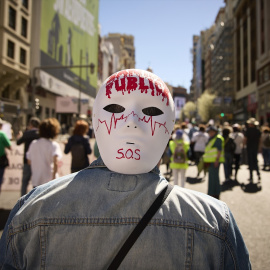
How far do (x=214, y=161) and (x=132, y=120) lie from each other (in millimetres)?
5632

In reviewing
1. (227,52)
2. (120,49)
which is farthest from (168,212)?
(120,49)

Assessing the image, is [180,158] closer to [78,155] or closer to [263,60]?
[78,155]

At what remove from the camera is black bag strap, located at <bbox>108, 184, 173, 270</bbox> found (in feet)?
3.59

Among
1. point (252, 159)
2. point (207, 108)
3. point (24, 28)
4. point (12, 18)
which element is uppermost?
point (24, 28)

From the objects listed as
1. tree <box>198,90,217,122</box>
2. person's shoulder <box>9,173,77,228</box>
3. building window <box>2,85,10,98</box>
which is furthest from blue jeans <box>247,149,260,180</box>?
tree <box>198,90,217,122</box>

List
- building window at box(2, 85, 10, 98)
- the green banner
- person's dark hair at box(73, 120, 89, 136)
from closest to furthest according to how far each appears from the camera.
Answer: person's dark hair at box(73, 120, 89, 136) → building window at box(2, 85, 10, 98) → the green banner

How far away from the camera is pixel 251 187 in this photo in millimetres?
8062

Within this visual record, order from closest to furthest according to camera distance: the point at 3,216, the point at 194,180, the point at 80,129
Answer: the point at 3,216
the point at 80,129
the point at 194,180

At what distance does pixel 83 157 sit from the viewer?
5.53m

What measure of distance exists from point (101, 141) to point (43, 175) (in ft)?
12.6

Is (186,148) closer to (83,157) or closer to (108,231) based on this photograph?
(83,157)

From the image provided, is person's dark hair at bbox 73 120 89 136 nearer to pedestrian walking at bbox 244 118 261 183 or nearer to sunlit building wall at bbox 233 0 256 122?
pedestrian walking at bbox 244 118 261 183

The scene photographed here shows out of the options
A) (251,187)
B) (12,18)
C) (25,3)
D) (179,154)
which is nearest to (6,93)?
(12,18)

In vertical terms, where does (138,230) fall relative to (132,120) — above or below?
below
